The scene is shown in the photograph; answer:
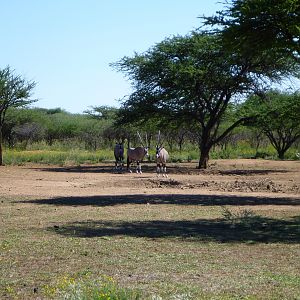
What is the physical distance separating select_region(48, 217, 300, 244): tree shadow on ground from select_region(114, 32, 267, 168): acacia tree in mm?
25769

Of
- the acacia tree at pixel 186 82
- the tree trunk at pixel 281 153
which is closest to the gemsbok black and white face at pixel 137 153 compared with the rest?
the acacia tree at pixel 186 82

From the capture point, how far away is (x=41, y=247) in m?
11.2

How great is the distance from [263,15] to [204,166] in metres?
25.2

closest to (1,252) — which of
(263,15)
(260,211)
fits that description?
(260,211)

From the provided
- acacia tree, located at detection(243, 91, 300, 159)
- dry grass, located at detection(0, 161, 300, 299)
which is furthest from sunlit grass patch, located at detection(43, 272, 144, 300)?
acacia tree, located at detection(243, 91, 300, 159)

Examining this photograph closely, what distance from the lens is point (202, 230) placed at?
45.1 ft

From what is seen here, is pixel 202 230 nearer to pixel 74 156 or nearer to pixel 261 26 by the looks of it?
pixel 261 26

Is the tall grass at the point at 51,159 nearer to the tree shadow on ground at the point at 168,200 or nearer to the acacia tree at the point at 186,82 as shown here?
the acacia tree at the point at 186,82

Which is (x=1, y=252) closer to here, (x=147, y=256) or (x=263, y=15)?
(x=147, y=256)

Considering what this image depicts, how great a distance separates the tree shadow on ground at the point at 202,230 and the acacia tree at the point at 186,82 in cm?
2577

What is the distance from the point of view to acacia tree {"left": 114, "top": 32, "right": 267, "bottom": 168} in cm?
4134

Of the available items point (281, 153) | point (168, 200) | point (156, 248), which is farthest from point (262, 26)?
point (281, 153)

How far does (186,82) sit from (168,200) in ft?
69.2

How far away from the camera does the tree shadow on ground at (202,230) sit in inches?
496
